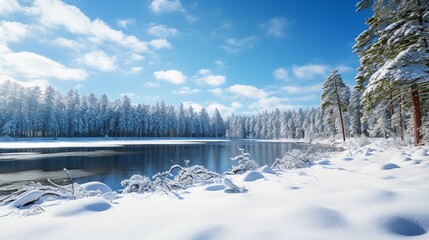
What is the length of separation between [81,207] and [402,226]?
3940mm

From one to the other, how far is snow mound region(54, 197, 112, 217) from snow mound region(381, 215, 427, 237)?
3620 millimetres

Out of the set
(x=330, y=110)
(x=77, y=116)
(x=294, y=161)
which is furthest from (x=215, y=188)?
(x=77, y=116)

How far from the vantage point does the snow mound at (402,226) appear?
217 cm

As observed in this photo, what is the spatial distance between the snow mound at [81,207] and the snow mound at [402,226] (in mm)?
3620

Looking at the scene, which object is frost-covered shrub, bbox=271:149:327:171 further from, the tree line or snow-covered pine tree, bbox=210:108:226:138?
snow-covered pine tree, bbox=210:108:226:138

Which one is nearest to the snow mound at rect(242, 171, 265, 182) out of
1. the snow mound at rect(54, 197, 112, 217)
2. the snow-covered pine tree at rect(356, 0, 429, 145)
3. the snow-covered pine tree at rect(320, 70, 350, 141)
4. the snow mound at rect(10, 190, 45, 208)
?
the snow mound at rect(54, 197, 112, 217)

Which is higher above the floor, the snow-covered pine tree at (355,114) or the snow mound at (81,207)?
the snow-covered pine tree at (355,114)

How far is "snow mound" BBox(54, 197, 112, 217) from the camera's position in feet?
10.2

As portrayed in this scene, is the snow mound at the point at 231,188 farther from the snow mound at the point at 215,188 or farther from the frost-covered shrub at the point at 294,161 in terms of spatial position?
the frost-covered shrub at the point at 294,161

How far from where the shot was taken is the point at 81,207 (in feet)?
10.7

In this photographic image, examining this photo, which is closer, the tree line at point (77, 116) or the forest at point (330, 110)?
the forest at point (330, 110)

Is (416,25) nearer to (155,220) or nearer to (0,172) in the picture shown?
(155,220)

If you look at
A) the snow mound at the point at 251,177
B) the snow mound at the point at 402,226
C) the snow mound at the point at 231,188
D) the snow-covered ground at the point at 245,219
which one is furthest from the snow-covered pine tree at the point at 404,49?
the snow mound at the point at 402,226

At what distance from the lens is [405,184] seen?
4.04 meters
